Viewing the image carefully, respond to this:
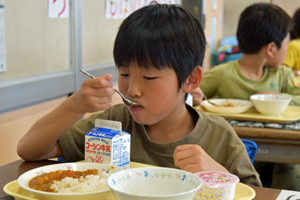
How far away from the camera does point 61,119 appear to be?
1.08m

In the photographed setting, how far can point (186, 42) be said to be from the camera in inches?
43.6

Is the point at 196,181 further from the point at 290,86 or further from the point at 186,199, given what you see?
the point at 290,86

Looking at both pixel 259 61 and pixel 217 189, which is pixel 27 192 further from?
pixel 259 61

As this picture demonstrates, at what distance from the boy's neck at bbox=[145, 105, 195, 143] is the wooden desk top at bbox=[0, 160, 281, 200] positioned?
368 millimetres

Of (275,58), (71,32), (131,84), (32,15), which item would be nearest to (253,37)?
(275,58)

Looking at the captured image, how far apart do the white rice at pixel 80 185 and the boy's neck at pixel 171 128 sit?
1.51 feet

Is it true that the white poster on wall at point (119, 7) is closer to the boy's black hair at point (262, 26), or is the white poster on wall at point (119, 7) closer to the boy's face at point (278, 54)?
the boy's black hair at point (262, 26)

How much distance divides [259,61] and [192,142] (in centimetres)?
145

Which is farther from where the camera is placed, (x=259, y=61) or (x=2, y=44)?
(x=259, y=61)

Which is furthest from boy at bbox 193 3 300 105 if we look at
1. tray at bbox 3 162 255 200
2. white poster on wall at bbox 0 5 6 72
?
tray at bbox 3 162 255 200

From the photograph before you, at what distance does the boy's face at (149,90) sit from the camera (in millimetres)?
1026

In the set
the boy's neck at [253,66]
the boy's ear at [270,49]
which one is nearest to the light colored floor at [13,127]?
the boy's neck at [253,66]

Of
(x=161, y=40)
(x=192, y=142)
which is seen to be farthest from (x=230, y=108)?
(x=161, y=40)

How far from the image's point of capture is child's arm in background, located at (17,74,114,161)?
1.00 metres
